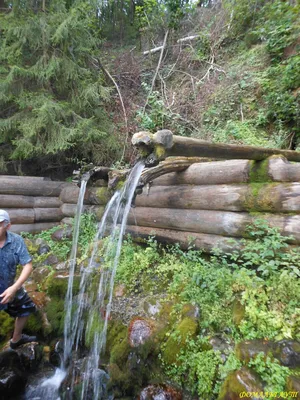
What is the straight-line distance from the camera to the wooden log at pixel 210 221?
3.77 m

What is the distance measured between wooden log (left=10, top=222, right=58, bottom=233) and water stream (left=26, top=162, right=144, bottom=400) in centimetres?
343

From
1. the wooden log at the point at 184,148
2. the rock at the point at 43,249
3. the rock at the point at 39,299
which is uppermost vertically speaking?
the wooden log at the point at 184,148

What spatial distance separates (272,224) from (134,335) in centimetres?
251

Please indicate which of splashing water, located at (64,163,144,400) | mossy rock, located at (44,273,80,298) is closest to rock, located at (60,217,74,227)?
splashing water, located at (64,163,144,400)

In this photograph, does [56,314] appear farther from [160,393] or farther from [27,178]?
[27,178]

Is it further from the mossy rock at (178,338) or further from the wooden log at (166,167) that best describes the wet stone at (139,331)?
the wooden log at (166,167)

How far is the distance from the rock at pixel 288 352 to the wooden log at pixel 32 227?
7.50 meters

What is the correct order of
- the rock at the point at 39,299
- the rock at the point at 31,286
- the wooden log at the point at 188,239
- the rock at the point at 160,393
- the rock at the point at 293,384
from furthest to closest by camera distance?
the rock at the point at 31,286
the rock at the point at 39,299
the wooden log at the point at 188,239
the rock at the point at 160,393
the rock at the point at 293,384

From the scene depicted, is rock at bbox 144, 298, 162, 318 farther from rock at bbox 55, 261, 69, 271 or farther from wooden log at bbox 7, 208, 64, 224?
wooden log at bbox 7, 208, 64, 224

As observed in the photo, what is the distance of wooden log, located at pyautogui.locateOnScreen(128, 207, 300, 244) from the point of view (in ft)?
12.4

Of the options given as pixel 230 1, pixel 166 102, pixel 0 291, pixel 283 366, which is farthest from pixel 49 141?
pixel 230 1

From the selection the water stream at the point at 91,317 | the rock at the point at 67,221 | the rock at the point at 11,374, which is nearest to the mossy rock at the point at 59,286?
the water stream at the point at 91,317

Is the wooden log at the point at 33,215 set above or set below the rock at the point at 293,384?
above

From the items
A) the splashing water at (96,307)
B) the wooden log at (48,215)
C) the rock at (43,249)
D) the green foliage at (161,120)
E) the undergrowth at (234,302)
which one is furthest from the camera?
the green foliage at (161,120)
